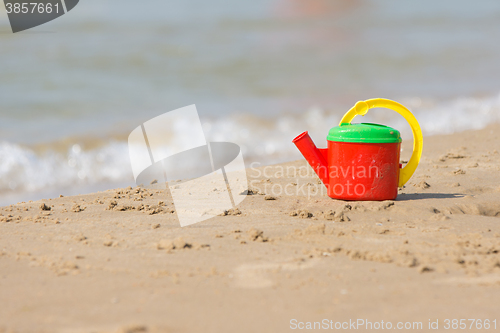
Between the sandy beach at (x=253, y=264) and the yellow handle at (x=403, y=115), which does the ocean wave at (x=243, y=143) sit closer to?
the sandy beach at (x=253, y=264)

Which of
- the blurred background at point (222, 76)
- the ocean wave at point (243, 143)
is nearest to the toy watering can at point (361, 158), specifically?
the ocean wave at point (243, 143)

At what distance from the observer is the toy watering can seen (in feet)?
9.66

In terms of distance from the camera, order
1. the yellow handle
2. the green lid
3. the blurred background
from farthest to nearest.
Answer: the blurred background < the yellow handle < the green lid

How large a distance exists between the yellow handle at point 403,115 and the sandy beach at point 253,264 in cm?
22

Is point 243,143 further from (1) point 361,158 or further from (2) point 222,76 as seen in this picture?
(2) point 222,76

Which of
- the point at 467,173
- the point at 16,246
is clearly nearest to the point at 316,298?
the point at 16,246

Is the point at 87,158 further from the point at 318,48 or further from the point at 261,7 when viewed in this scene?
the point at 261,7

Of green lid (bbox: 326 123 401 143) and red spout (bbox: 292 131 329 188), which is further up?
green lid (bbox: 326 123 401 143)

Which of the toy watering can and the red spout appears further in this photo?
the red spout

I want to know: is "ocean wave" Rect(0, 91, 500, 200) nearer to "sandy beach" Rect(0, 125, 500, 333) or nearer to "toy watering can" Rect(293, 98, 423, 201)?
"sandy beach" Rect(0, 125, 500, 333)

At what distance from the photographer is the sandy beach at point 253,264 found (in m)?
1.72

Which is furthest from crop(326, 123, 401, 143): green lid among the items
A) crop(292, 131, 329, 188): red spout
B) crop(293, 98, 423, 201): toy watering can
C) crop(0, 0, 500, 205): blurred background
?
crop(0, 0, 500, 205): blurred background

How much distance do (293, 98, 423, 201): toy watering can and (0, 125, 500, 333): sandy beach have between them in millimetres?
98

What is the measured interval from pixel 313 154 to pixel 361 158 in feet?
1.00
